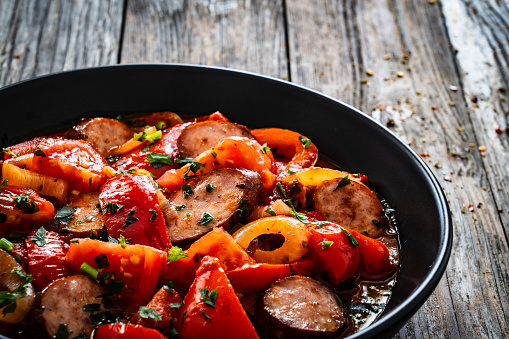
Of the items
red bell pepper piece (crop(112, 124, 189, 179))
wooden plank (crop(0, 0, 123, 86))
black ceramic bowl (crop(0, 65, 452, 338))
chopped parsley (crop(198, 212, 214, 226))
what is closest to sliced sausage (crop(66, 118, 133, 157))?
red bell pepper piece (crop(112, 124, 189, 179))

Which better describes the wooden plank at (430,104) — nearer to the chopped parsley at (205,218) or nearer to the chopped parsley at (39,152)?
the chopped parsley at (205,218)

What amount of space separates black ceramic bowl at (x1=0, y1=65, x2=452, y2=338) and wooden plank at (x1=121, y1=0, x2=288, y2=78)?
4.19 ft

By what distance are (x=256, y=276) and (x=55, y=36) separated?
357cm

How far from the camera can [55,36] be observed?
523cm

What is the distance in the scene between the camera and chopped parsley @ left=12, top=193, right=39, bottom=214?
2.79 metres

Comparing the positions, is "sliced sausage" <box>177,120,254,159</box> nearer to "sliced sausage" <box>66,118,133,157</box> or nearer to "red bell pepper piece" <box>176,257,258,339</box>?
"sliced sausage" <box>66,118,133,157</box>

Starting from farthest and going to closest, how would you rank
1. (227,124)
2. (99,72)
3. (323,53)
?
(323,53) → (99,72) → (227,124)

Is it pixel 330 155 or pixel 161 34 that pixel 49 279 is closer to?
pixel 330 155

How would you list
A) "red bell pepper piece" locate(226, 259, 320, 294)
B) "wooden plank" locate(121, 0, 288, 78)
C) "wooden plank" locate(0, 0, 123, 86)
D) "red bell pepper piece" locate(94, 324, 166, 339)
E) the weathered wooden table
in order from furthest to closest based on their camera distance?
1. "wooden plank" locate(121, 0, 288, 78)
2. "wooden plank" locate(0, 0, 123, 86)
3. the weathered wooden table
4. "red bell pepper piece" locate(226, 259, 320, 294)
5. "red bell pepper piece" locate(94, 324, 166, 339)

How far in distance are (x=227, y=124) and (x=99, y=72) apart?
98cm

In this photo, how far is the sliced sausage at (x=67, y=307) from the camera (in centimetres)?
237

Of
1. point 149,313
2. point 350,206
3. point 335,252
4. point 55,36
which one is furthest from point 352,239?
point 55,36

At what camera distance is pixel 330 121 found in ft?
11.8

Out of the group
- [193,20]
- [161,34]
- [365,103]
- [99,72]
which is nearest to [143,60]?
[161,34]
